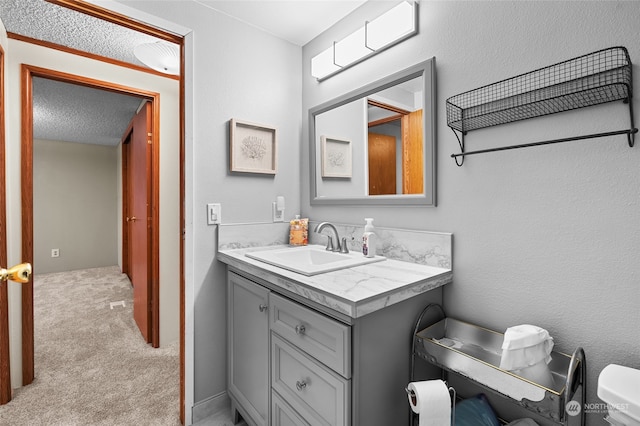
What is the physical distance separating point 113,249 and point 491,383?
6.28 m

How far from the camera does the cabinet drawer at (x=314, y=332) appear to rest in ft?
3.25

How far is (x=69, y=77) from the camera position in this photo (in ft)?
7.13

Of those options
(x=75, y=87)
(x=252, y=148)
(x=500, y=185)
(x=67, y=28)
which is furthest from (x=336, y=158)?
(x=75, y=87)

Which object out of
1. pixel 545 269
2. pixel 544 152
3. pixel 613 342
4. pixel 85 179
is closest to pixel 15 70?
pixel 544 152

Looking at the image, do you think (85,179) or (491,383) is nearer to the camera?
(491,383)

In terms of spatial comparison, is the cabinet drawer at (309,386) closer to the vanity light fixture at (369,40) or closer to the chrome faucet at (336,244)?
the chrome faucet at (336,244)

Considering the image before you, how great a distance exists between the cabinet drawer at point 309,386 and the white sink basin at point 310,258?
1.00 feet

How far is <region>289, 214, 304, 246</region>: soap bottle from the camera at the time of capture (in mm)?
1988

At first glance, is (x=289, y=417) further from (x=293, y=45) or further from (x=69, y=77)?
(x=69, y=77)

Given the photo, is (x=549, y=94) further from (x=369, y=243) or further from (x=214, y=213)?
(x=214, y=213)

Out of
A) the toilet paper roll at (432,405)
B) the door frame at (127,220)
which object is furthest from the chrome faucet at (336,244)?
the door frame at (127,220)

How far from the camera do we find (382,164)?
1.63 metres

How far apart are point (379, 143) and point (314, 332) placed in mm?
1010

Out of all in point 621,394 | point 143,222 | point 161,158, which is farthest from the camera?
point 143,222
